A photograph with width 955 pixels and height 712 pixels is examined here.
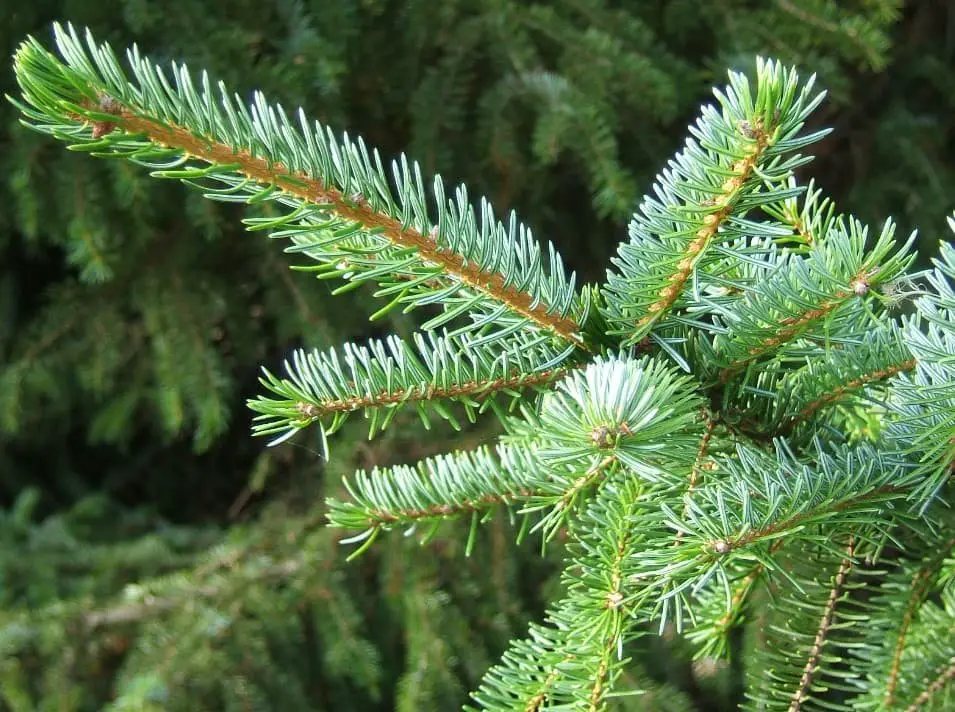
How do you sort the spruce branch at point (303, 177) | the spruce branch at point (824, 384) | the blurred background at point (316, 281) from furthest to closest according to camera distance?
1. the blurred background at point (316, 281)
2. the spruce branch at point (824, 384)
3. the spruce branch at point (303, 177)

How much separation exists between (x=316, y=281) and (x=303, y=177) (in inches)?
34.1

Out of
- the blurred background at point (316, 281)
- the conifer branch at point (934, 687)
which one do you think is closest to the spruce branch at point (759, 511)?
the conifer branch at point (934, 687)

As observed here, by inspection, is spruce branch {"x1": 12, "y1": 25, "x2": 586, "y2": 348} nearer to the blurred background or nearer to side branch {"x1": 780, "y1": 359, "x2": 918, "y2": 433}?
side branch {"x1": 780, "y1": 359, "x2": 918, "y2": 433}

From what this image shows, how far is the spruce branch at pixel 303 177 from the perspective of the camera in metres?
0.27

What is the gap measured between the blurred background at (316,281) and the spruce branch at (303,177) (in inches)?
26.6

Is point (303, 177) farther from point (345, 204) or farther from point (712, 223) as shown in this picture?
point (712, 223)

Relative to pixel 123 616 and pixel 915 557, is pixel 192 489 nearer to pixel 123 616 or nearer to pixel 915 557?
pixel 123 616

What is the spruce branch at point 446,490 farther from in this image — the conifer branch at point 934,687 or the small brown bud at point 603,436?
the conifer branch at point 934,687

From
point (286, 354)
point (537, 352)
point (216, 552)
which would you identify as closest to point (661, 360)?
point (537, 352)

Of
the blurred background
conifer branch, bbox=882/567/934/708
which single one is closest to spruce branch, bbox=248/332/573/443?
conifer branch, bbox=882/567/934/708

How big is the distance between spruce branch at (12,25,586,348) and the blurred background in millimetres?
676

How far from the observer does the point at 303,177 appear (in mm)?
305

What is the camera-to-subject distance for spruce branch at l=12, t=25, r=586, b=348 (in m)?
0.27

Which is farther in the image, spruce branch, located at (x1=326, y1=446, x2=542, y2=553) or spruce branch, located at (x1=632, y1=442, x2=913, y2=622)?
spruce branch, located at (x1=326, y1=446, x2=542, y2=553)
